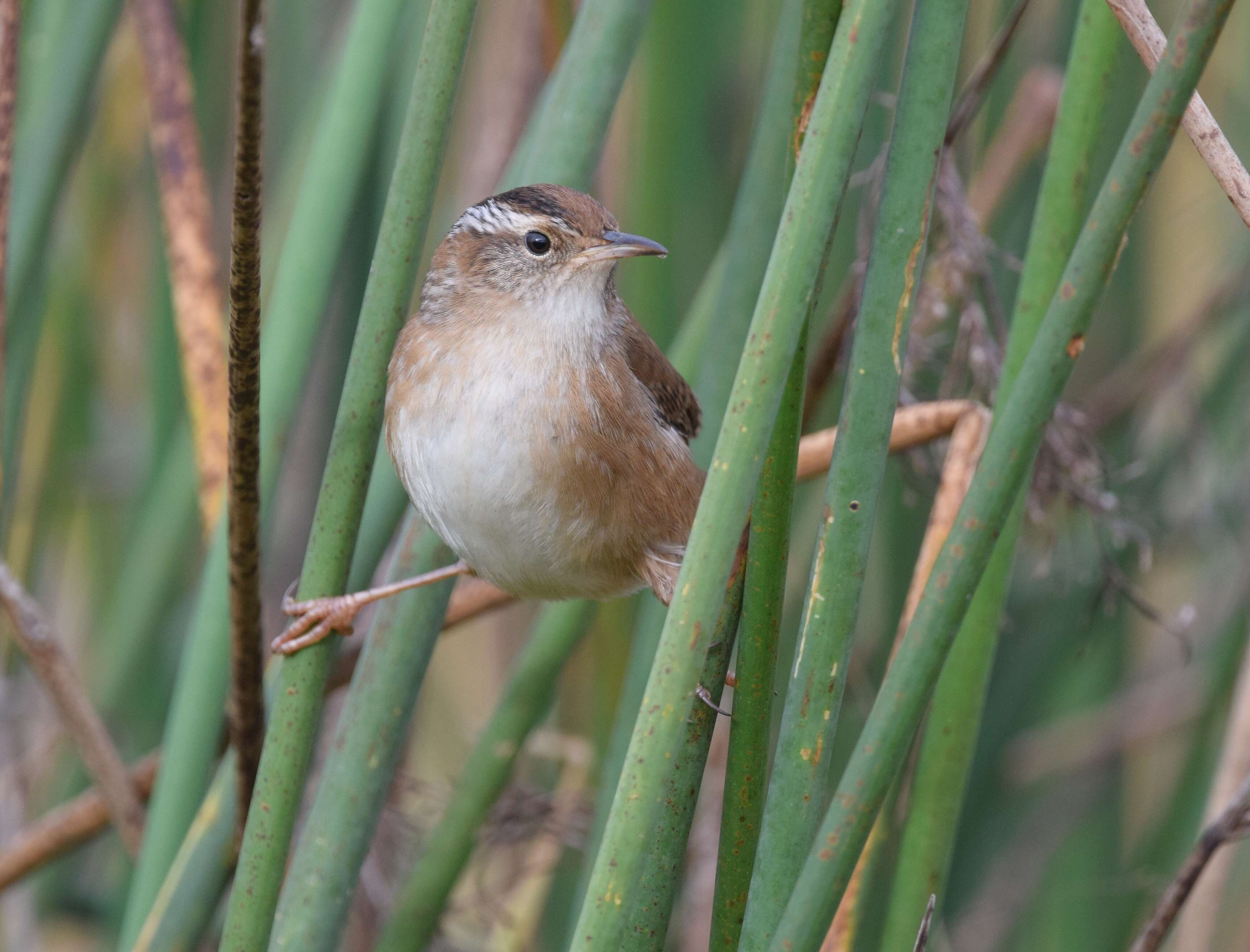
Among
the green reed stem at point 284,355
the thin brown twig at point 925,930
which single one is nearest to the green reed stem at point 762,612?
the thin brown twig at point 925,930

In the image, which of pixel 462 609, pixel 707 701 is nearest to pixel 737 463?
pixel 707 701

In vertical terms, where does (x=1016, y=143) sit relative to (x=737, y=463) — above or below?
above

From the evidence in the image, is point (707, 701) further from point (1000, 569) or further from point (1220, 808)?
point (1220, 808)

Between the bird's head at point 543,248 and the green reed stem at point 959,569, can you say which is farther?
the bird's head at point 543,248

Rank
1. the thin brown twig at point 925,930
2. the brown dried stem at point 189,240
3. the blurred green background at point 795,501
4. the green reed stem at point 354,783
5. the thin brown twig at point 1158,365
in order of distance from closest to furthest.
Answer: the thin brown twig at point 925,930 → the green reed stem at point 354,783 → the brown dried stem at point 189,240 → the blurred green background at point 795,501 → the thin brown twig at point 1158,365

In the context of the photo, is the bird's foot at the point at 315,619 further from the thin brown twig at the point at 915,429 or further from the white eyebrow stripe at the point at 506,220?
the thin brown twig at the point at 915,429

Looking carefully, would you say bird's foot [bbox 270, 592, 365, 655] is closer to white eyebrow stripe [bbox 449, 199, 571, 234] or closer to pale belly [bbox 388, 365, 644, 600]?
pale belly [bbox 388, 365, 644, 600]

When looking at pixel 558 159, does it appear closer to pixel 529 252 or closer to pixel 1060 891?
pixel 529 252

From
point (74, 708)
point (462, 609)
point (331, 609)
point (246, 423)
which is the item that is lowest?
point (74, 708)
